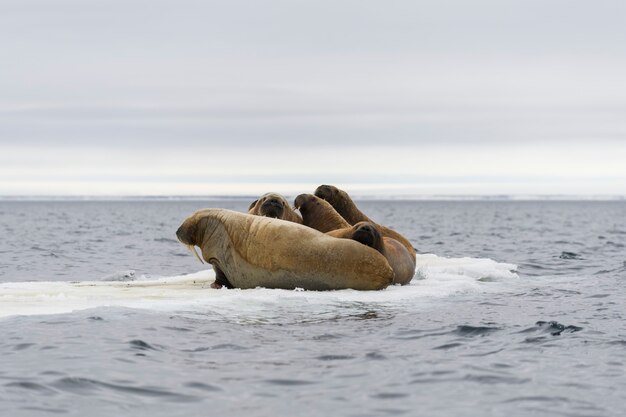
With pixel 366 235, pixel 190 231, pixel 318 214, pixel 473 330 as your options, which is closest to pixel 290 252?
pixel 366 235

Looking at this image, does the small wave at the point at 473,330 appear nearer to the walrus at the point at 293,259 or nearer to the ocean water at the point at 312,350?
the ocean water at the point at 312,350

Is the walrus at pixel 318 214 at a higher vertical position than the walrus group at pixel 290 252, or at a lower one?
higher

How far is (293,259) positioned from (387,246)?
1.86 m

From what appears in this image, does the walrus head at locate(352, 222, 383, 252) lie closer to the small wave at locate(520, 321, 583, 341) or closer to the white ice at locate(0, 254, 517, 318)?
the white ice at locate(0, 254, 517, 318)

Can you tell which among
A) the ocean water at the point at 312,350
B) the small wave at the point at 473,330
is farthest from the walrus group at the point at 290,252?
the small wave at the point at 473,330

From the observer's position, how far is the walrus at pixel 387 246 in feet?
47.5

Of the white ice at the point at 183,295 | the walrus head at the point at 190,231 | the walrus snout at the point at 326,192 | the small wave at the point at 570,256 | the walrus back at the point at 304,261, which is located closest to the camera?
the white ice at the point at 183,295

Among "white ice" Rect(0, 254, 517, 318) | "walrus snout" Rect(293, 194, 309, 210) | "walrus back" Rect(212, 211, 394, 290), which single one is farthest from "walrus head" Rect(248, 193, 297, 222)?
"white ice" Rect(0, 254, 517, 318)

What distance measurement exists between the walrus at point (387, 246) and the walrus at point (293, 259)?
16 centimetres

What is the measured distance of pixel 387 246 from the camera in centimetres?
1536

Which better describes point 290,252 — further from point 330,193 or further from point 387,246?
point 330,193

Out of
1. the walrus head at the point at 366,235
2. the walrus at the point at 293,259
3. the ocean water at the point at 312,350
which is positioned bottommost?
the ocean water at the point at 312,350

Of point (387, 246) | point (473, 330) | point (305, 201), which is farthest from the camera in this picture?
point (305, 201)

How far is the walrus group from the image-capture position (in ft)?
46.8
